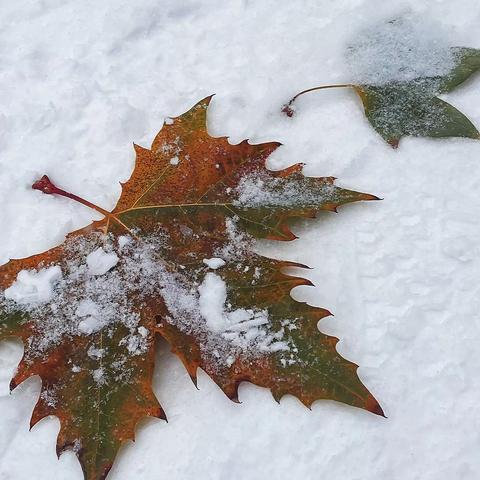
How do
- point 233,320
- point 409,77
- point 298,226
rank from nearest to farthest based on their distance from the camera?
point 233,320 < point 298,226 < point 409,77

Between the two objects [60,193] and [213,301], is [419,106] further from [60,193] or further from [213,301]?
[60,193]

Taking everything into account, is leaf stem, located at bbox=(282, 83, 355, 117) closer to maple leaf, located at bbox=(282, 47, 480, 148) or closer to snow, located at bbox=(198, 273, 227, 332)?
maple leaf, located at bbox=(282, 47, 480, 148)

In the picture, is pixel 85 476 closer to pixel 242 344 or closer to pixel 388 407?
pixel 242 344

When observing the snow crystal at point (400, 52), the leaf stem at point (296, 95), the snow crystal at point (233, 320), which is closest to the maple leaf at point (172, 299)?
the snow crystal at point (233, 320)

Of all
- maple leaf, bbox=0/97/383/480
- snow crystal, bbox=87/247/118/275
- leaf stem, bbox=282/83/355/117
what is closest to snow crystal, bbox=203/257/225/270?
maple leaf, bbox=0/97/383/480

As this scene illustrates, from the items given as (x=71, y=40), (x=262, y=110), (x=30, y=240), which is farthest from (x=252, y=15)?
(x=30, y=240)

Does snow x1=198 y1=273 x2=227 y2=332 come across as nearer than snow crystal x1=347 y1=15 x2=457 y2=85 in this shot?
Yes

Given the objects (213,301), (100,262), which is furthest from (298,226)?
(100,262)
